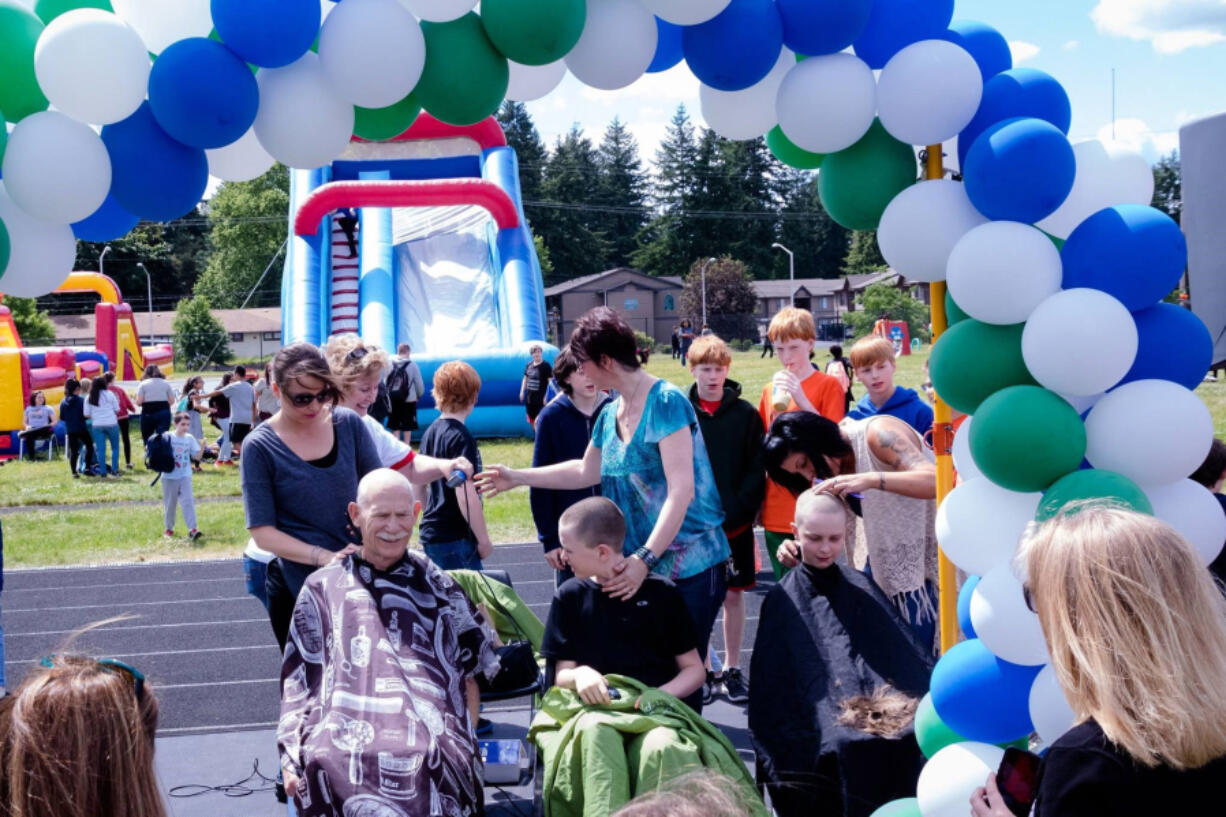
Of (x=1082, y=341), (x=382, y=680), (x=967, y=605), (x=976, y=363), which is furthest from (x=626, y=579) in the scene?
(x=1082, y=341)

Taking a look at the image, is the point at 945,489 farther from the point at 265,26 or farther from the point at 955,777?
the point at 265,26

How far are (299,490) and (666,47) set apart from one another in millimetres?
1961

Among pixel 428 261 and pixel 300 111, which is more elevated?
pixel 428 261

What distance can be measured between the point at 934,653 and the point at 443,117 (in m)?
2.83

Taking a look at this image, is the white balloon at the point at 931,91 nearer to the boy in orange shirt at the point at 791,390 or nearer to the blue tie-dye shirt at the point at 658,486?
the blue tie-dye shirt at the point at 658,486

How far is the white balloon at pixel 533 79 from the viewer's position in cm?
371

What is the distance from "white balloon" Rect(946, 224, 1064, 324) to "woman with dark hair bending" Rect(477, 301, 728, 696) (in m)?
1.08

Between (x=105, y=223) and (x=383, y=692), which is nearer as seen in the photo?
(x=383, y=692)

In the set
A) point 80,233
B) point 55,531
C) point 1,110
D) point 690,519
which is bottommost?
point 55,531

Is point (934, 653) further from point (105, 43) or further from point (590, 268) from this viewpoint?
point (590, 268)

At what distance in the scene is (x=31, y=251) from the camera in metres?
3.37

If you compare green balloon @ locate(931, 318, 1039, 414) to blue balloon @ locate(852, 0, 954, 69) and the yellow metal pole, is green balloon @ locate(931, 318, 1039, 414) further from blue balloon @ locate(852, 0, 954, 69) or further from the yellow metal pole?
blue balloon @ locate(852, 0, 954, 69)

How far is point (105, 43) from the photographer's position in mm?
3074

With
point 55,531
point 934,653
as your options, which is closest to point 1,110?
point 934,653
